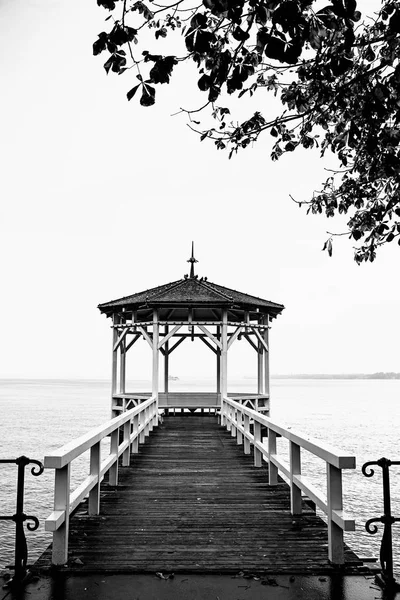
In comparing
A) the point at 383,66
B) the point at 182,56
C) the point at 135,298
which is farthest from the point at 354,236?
the point at 135,298

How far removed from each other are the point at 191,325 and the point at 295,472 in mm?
9897

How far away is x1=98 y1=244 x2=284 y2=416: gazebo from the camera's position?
15195mm

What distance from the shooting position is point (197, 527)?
538 centimetres

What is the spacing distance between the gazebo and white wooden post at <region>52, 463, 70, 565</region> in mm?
10302

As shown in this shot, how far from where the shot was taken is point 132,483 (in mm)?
7457

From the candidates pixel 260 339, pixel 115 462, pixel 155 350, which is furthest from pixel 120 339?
pixel 115 462

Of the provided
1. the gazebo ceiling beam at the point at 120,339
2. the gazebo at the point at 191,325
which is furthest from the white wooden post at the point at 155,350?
the gazebo ceiling beam at the point at 120,339

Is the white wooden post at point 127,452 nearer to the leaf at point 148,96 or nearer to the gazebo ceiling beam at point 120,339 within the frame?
the leaf at point 148,96

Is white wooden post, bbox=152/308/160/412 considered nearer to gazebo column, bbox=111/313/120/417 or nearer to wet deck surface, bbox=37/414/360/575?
gazebo column, bbox=111/313/120/417

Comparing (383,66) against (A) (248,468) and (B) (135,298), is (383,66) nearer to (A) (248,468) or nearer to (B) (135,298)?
(A) (248,468)

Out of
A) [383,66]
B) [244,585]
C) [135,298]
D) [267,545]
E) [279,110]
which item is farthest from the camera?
[135,298]

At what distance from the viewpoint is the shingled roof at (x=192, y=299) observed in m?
15.2

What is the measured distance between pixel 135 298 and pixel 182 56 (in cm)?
1357

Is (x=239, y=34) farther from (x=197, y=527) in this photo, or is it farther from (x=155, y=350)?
(x=155, y=350)
